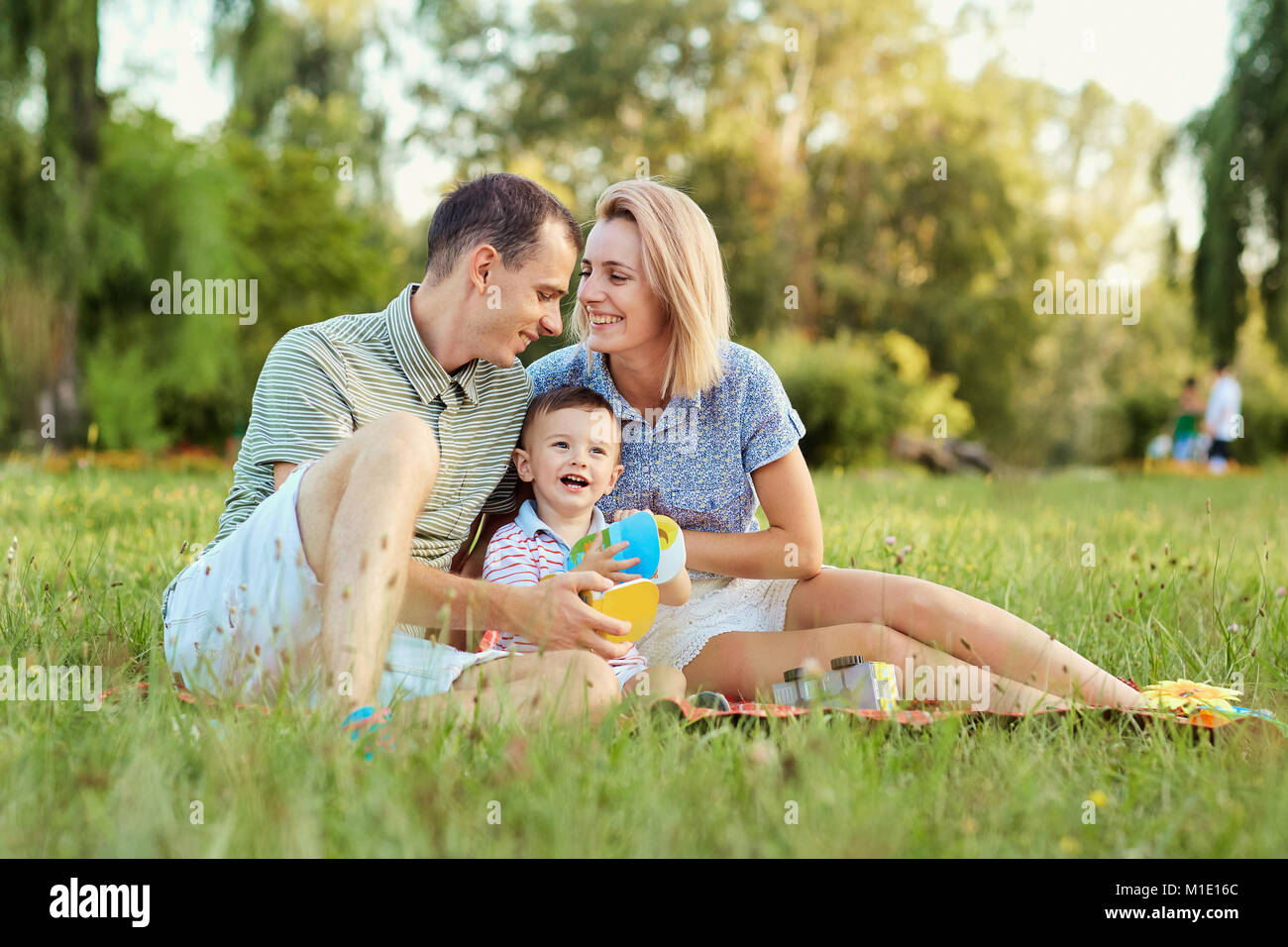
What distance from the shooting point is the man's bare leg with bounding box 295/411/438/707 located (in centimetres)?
215

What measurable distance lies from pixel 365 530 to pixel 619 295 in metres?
1.09

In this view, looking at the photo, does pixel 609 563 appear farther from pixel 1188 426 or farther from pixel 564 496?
pixel 1188 426

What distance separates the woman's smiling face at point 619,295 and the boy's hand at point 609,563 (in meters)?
0.62

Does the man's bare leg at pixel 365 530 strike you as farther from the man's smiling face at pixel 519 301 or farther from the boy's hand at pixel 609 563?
the man's smiling face at pixel 519 301

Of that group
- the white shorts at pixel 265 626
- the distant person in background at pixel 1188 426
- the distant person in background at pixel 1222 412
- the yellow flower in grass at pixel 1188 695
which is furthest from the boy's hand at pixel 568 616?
the distant person in background at pixel 1188 426

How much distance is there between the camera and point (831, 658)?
9.64 ft

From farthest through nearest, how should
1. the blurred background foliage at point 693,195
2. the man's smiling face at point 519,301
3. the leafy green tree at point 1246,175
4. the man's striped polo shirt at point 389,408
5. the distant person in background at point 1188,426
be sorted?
the distant person in background at point 1188,426 → the leafy green tree at point 1246,175 → the blurred background foliage at point 693,195 → the man's smiling face at point 519,301 → the man's striped polo shirt at point 389,408

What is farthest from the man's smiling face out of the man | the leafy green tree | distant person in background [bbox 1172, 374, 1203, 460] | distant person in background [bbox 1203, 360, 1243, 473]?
distant person in background [bbox 1172, 374, 1203, 460]

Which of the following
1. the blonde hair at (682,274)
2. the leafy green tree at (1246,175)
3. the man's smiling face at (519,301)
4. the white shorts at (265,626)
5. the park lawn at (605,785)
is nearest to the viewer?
the park lawn at (605,785)

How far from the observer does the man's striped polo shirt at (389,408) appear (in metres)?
2.65

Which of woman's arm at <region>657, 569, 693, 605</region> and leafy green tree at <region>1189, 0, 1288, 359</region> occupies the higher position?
leafy green tree at <region>1189, 0, 1288, 359</region>

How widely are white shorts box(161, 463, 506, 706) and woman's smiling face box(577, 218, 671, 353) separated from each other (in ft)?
3.08

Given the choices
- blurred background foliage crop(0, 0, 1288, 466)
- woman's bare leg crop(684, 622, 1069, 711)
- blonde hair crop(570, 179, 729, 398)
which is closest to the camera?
woman's bare leg crop(684, 622, 1069, 711)

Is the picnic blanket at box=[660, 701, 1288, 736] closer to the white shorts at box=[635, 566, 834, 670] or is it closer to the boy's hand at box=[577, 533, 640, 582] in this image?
the boy's hand at box=[577, 533, 640, 582]
